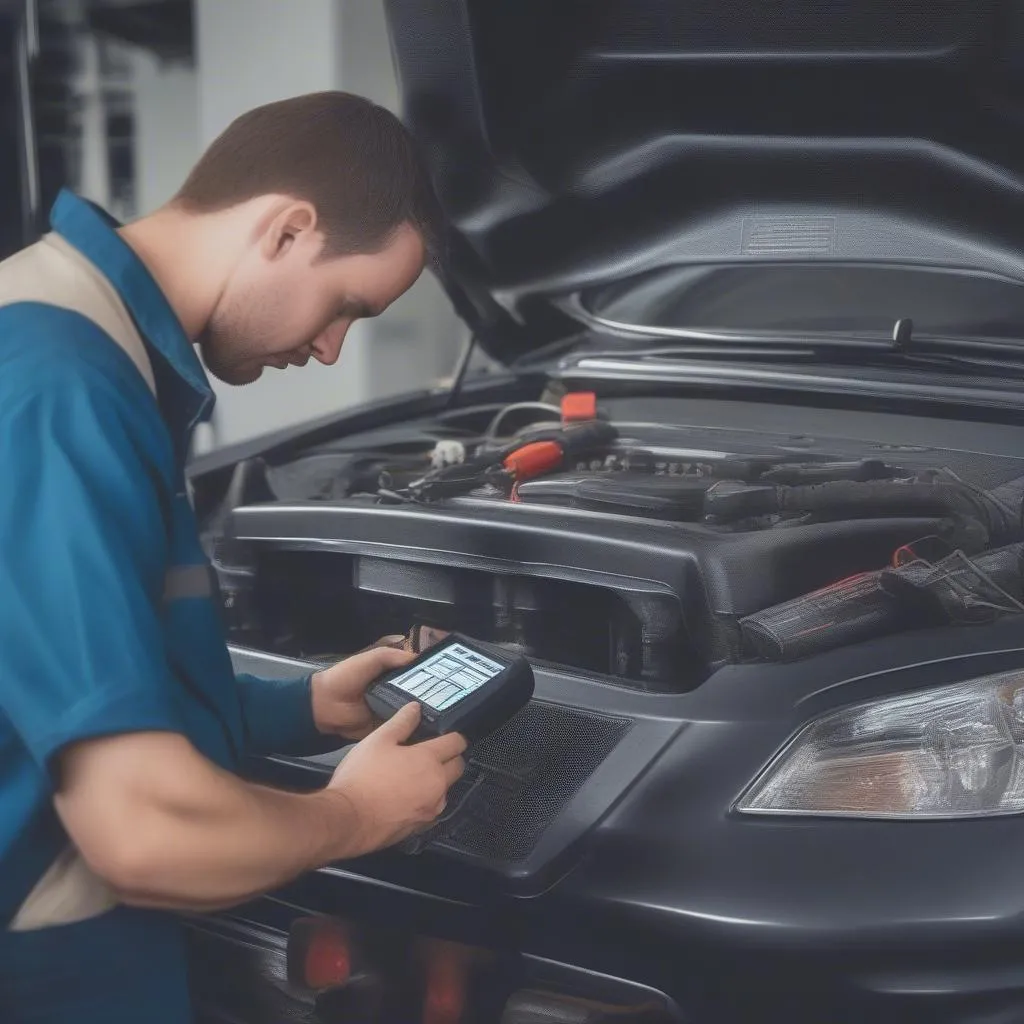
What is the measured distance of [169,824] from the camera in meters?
0.76

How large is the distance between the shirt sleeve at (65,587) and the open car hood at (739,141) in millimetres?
958

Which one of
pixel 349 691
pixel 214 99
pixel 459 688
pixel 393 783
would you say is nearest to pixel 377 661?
pixel 349 691

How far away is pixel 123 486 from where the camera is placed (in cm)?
78

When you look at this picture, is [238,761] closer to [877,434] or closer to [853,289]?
[877,434]

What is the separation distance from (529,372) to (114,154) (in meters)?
3.37

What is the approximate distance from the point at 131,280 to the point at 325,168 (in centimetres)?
17

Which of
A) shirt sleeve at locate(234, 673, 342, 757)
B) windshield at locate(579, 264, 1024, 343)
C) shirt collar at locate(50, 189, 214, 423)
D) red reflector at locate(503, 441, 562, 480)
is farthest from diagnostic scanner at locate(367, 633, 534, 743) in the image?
windshield at locate(579, 264, 1024, 343)

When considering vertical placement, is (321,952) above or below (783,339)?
below

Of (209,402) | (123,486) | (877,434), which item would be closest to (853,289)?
(877,434)

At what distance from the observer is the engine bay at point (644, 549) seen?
114 cm

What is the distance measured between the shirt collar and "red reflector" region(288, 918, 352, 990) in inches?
19.6

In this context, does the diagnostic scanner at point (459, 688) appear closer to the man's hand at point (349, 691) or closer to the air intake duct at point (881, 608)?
the man's hand at point (349, 691)

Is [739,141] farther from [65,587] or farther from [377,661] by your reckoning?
[65,587]

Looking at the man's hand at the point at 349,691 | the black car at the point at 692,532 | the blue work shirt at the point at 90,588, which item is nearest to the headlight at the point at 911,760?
the black car at the point at 692,532
